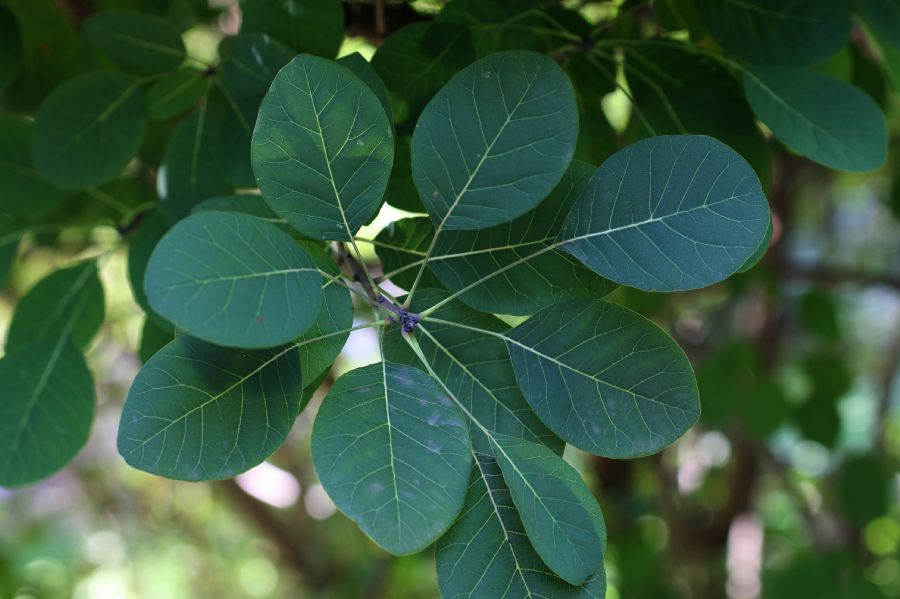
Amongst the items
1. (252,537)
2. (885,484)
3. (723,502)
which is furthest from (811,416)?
(252,537)

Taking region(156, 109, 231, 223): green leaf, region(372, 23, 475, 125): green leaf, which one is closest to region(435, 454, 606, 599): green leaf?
region(372, 23, 475, 125): green leaf

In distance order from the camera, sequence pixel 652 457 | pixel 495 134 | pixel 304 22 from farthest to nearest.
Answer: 1. pixel 652 457
2. pixel 304 22
3. pixel 495 134

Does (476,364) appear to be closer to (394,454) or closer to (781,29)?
(394,454)

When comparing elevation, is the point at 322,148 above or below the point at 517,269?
above

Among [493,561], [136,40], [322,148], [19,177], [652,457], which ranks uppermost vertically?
[322,148]

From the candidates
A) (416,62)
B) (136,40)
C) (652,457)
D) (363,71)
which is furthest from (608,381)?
(652,457)

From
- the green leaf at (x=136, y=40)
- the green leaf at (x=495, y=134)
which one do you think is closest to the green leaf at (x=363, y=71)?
the green leaf at (x=495, y=134)
